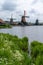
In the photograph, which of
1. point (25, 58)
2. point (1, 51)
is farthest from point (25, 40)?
point (1, 51)

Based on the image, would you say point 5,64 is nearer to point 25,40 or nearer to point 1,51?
point 1,51

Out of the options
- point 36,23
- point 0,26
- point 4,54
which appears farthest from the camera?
point 36,23

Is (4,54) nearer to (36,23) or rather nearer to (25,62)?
(25,62)

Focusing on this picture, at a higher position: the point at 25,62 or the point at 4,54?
the point at 4,54

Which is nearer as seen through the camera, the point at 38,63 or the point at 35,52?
the point at 38,63

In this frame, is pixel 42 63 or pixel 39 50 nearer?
pixel 42 63

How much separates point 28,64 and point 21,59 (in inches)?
17.4

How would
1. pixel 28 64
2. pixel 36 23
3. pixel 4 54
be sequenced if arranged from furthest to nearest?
1. pixel 36 23
2. pixel 28 64
3. pixel 4 54

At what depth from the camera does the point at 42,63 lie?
1330 cm

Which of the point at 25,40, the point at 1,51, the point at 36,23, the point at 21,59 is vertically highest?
the point at 1,51

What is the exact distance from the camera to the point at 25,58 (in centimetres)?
Result: 1396

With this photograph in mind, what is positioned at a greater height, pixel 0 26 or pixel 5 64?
pixel 5 64

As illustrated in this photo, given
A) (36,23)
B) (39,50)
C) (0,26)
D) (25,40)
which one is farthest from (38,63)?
(36,23)

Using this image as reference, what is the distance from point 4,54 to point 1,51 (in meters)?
0.25
